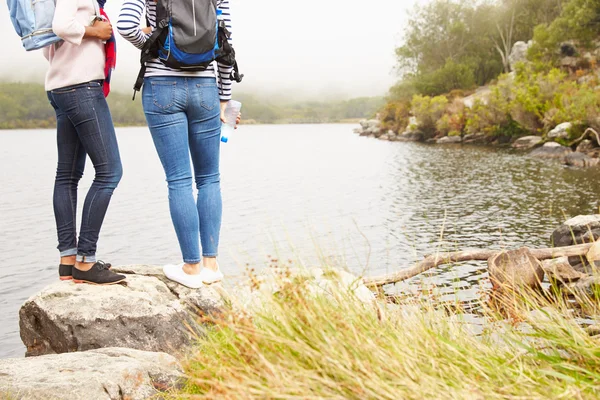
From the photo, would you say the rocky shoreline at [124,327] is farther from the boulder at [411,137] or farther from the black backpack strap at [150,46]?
the boulder at [411,137]

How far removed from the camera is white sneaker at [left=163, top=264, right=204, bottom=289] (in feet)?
16.8

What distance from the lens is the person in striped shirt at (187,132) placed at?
4457mm

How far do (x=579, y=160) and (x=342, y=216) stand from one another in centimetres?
1216

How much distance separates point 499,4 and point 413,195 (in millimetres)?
55510

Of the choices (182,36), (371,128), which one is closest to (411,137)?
(371,128)

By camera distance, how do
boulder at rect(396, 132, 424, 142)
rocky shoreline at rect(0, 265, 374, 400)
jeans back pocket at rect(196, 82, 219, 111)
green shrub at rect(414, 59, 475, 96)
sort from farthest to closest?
Result: 1. green shrub at rect(414, 59, 475, 96)
2. boulder at rect(396, 132, 424, 142)
3. jeans back pocket at rect(196, 82, 219, 111)
4. rocky shoreline at rect(0, 265, 374, 400)

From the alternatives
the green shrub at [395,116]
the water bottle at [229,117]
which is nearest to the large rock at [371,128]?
the green shrub at [395,116]

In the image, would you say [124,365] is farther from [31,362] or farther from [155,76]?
[155,76]

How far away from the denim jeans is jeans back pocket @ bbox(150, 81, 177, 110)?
42 cm

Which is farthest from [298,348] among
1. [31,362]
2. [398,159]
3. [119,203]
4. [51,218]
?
[398,159]

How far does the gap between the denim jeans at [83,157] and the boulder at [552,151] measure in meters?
24.2

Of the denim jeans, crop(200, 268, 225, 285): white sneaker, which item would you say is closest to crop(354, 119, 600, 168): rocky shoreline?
crop(200, 268, 225, 285): white sneaker

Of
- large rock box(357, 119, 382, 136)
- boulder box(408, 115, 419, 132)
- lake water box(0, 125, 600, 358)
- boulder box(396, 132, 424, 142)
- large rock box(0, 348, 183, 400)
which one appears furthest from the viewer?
large rock box(357, 119, 382, 136)

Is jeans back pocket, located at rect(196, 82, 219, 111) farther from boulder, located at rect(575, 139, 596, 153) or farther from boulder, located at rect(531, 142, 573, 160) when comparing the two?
boulder, located at rect(575, 139, 596, 153)
